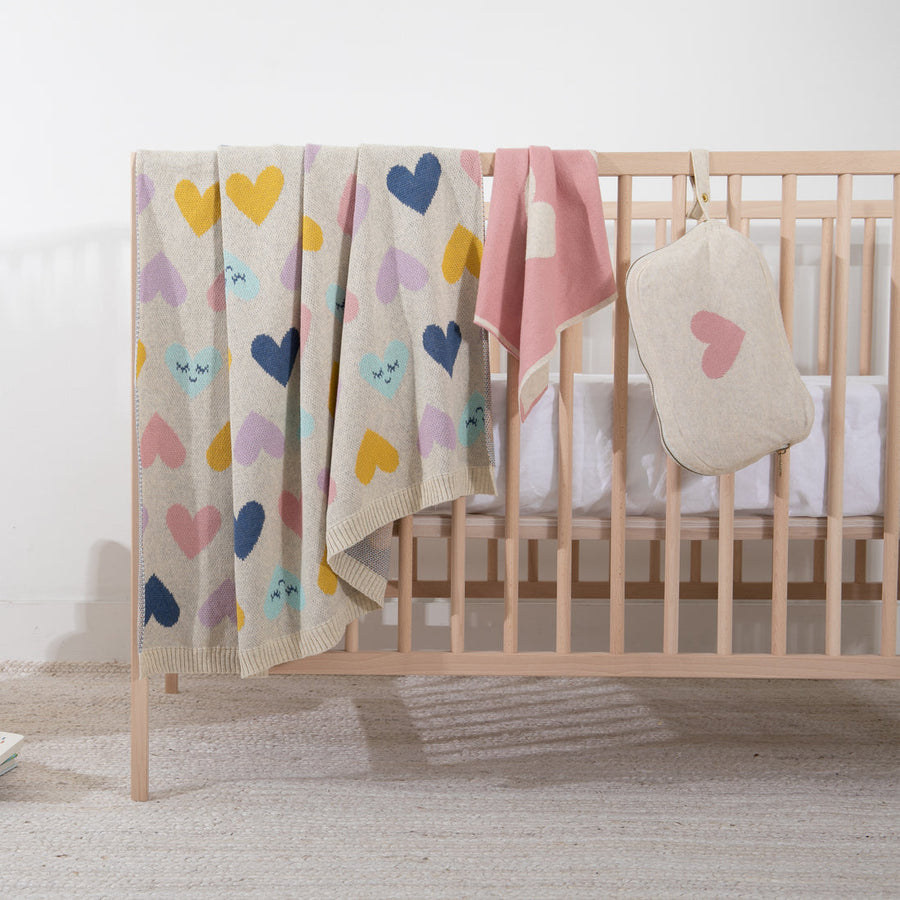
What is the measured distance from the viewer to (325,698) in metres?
1.49

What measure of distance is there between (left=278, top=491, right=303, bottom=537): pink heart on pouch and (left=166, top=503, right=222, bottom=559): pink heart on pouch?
8 cm

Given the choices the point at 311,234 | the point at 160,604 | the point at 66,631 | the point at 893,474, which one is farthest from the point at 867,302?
the point at 66,631

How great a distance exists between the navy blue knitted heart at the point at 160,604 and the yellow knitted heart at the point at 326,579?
7.6 inches

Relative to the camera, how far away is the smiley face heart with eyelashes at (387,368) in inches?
38.5

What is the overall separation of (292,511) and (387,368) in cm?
22

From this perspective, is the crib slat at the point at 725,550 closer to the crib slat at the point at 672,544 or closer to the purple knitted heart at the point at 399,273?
the crib slat at the point at 672,544

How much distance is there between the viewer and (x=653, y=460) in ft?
3.59

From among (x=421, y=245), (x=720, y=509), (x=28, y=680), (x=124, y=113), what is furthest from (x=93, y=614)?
(x=720, y=509)

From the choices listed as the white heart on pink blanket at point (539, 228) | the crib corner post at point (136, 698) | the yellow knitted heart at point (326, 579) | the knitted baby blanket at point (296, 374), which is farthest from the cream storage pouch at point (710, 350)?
the crib corner post at point (136, 698)

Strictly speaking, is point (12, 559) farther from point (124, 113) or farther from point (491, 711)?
point (491, 711)

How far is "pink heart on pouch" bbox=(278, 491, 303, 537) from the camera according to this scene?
1.03m

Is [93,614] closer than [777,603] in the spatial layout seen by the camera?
No

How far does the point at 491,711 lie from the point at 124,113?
4.66ft

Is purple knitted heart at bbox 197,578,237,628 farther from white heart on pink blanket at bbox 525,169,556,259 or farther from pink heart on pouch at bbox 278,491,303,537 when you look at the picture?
white heart on pink blanket at bbox 525,169,556,259
